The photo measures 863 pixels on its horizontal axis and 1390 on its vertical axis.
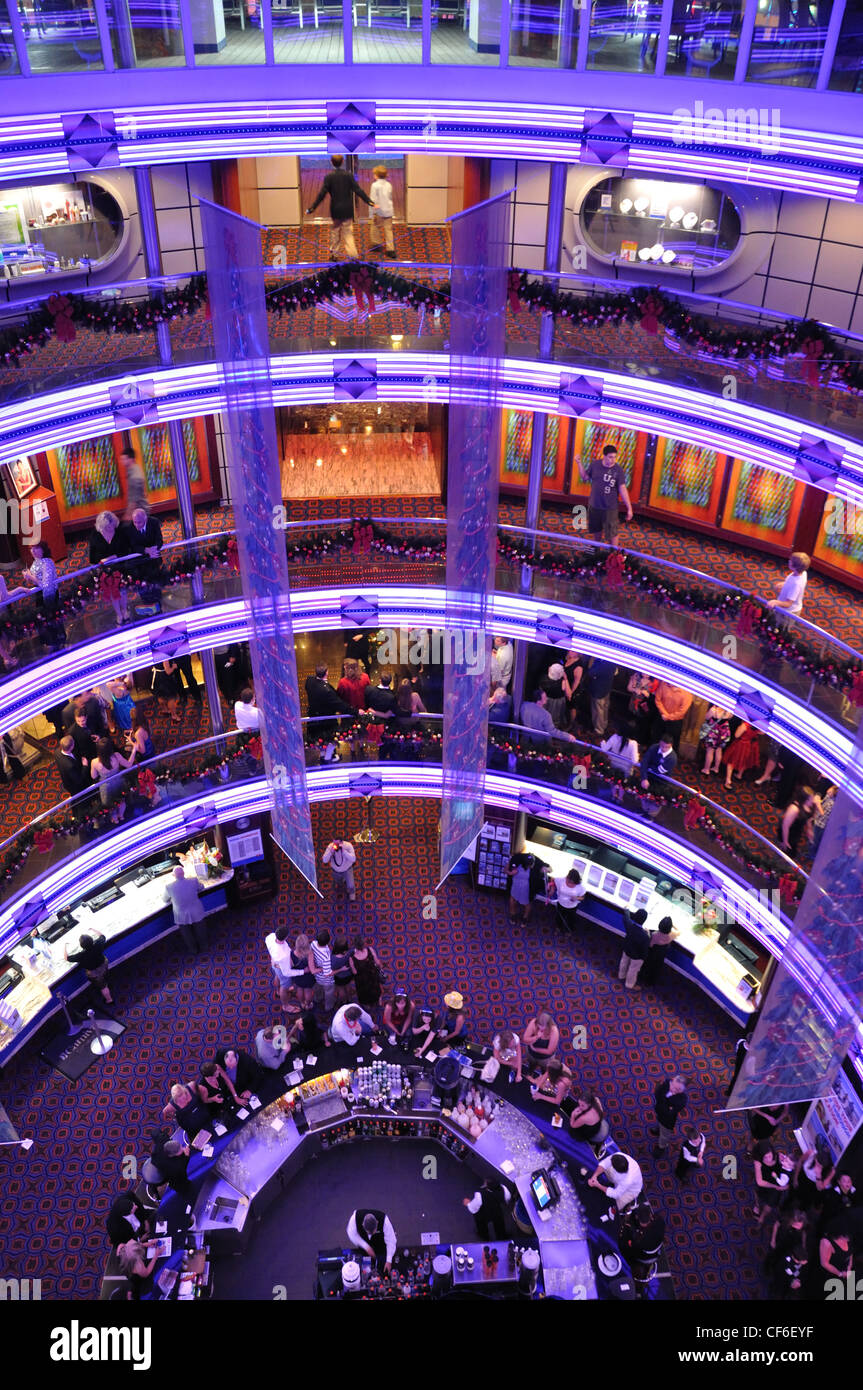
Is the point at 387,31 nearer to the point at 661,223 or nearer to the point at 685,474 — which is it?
the point at 661,223

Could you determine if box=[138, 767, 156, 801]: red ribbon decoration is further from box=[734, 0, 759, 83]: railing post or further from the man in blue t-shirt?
box=[734, 0, 759, 83]: railing post

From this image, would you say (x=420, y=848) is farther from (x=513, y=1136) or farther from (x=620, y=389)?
(x=620, y=389)

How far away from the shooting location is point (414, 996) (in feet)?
58.0

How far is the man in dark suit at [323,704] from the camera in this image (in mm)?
17781

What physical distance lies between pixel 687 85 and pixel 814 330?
3.13 m

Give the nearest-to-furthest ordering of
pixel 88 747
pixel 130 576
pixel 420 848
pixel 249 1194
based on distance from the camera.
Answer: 1. pixel 249 1194
2. pixel 130 576
3. pixel 88 747
4. pixel 420 848

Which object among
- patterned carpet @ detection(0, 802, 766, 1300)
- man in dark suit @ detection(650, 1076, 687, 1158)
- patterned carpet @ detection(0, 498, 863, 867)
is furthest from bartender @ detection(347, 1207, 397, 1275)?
patterned carpet @ detection(0, 498, 863, 867)

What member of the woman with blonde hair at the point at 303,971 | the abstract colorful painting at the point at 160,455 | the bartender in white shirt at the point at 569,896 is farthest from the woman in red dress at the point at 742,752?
the abstract colorful painting at the point at 160,455

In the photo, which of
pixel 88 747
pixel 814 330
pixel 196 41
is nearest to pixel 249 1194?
pixel 88 747

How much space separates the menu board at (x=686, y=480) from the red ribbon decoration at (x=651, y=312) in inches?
160

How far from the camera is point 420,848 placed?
20.2 meters

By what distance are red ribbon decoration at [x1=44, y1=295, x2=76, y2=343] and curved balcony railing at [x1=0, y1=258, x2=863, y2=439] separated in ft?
0.19

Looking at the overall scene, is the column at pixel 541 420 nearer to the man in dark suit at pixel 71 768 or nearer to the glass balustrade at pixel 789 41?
the glass balustrade at pixel 789 41

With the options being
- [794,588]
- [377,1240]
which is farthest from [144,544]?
[377,1240]
